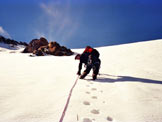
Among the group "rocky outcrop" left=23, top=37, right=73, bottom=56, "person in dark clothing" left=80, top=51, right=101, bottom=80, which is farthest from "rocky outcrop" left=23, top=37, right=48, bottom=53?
"person in dark clothing" left=80, top=51, right=101, bottom=80

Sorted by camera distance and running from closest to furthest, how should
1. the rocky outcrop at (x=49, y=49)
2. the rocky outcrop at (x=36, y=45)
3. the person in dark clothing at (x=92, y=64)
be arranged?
the person in dark clothing at (x=92, y=64) < the rocky outcrop at (x=49, y=49) < the rocky outcrop at (x=36, y=45)

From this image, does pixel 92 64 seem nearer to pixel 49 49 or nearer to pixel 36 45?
pixel 49 49

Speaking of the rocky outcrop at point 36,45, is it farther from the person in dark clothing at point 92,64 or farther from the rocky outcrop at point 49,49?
the person in dark clothing at point 92,64

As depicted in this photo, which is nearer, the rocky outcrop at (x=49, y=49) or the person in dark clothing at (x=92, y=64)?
the person in dark clothing at (x=92, y=64)

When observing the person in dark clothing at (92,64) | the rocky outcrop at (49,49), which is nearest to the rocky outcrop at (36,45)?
the rocky outcrop at (49,49)

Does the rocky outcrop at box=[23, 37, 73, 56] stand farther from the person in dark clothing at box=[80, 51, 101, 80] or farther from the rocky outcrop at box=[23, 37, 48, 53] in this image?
the person in dark clothing at box=[80, 51, 101, 80]

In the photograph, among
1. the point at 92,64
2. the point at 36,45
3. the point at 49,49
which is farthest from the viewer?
the point at 36,45

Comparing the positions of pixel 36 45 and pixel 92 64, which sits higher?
pixel 36 45

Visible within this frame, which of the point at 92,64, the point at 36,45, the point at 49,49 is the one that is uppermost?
the point at 36,45

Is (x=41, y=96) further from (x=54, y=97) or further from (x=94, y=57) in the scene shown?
(x=94, y=57)

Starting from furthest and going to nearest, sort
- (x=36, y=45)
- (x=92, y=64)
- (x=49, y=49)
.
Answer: (x=36, y=45) → (x=49, y=49) → (x=92, y=64)

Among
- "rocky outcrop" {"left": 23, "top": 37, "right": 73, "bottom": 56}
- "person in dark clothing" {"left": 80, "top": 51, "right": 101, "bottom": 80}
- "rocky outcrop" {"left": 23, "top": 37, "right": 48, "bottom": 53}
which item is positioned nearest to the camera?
"person in dark clothing" {"left": 80, "top": 51, "right": 101, "bottom": 80}

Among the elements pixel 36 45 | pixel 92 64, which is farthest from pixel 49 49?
pixel 92 64

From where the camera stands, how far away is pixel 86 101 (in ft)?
4.23
